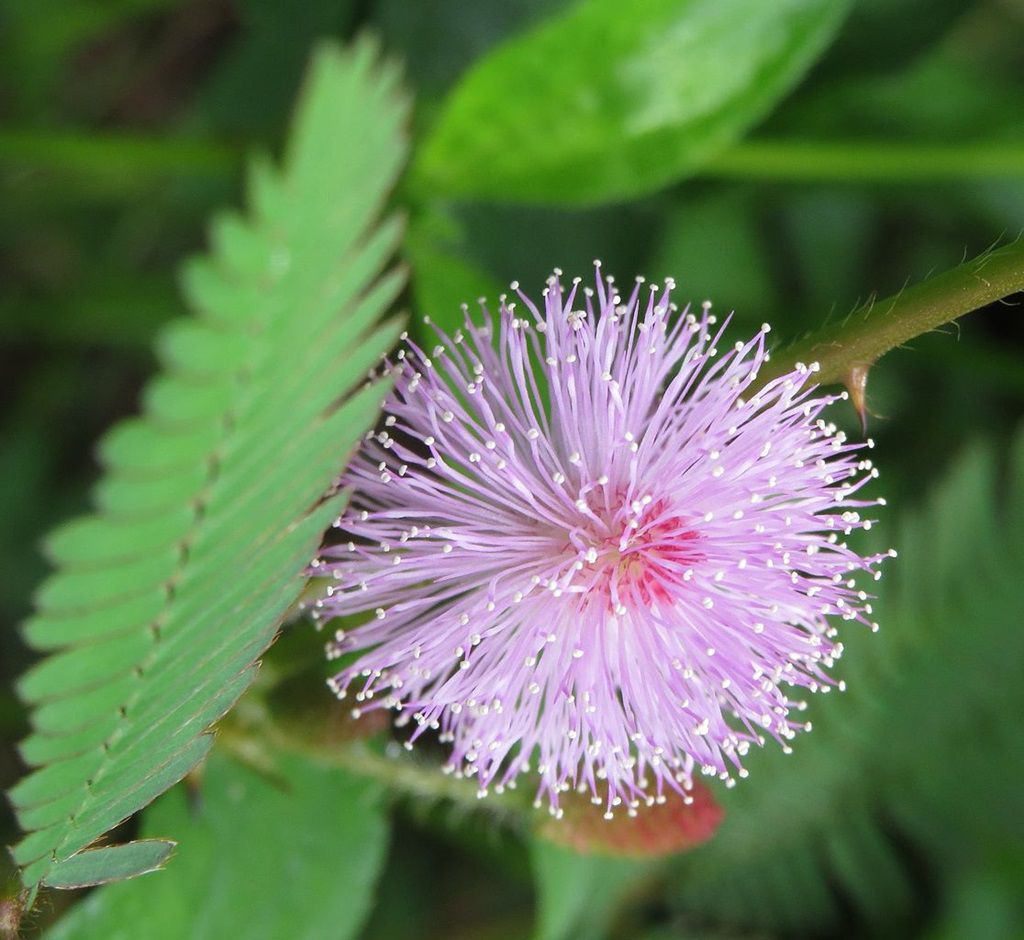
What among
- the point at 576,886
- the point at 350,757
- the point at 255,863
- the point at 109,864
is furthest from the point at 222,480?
the point at 576,886

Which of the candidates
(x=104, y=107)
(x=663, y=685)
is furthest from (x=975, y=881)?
(x=104, y=107)

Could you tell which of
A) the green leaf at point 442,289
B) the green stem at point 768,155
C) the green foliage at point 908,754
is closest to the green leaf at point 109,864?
the green leaf at point 442,289

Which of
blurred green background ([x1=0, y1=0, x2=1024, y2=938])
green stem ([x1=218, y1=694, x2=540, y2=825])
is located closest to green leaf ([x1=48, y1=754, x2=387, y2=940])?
green stem ([x1=218, y1=694, x2=540, y2=825])

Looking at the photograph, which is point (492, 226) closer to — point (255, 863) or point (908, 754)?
point (255, 863)

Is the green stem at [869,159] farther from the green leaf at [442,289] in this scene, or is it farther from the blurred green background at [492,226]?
the green leaf at [442,289]

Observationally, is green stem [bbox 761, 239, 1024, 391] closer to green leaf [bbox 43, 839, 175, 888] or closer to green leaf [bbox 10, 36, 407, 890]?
green leaf [bbox 10, 36, 407, 890]
